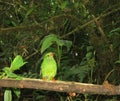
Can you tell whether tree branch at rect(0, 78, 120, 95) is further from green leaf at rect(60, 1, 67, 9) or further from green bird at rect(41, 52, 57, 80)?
green leaf at rect(60, 1, 67, 9)

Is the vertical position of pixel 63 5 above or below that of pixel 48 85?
above

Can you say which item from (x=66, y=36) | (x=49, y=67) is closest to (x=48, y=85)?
(x=49, y=67)

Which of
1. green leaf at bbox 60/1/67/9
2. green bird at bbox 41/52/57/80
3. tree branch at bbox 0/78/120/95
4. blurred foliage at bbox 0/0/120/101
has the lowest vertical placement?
tree branch at bbox 0/78/120/95

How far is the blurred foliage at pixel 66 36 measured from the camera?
1.91m

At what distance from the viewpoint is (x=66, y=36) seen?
7.14 ft

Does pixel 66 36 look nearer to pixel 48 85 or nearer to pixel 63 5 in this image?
pixel 63 5

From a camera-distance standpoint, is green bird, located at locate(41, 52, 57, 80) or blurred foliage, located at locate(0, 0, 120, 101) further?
blurred foliage, located at locate(0, 0, 120, 101)

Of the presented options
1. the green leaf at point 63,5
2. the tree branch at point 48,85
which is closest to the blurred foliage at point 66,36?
the green leaf at point 63,5

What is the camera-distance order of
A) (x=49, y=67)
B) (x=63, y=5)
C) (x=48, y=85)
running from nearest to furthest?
(x=48, y=85) < (x=49, y=67) < (x=63, y=5)

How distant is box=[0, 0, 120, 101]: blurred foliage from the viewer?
1.91m

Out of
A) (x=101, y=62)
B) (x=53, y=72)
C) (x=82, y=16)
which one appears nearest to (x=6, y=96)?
(x=53, y=72)

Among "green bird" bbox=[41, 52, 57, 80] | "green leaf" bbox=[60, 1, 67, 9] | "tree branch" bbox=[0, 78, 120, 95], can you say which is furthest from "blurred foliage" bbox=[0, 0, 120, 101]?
"tree branch" bbox=[0, 78, 120, 95]

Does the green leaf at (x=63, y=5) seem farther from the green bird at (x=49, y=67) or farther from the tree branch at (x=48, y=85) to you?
the tree branch at (x=48, y=85)

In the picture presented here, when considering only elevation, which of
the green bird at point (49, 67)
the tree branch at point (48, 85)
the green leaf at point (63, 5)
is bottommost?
the tree branch at point (48, 85)
